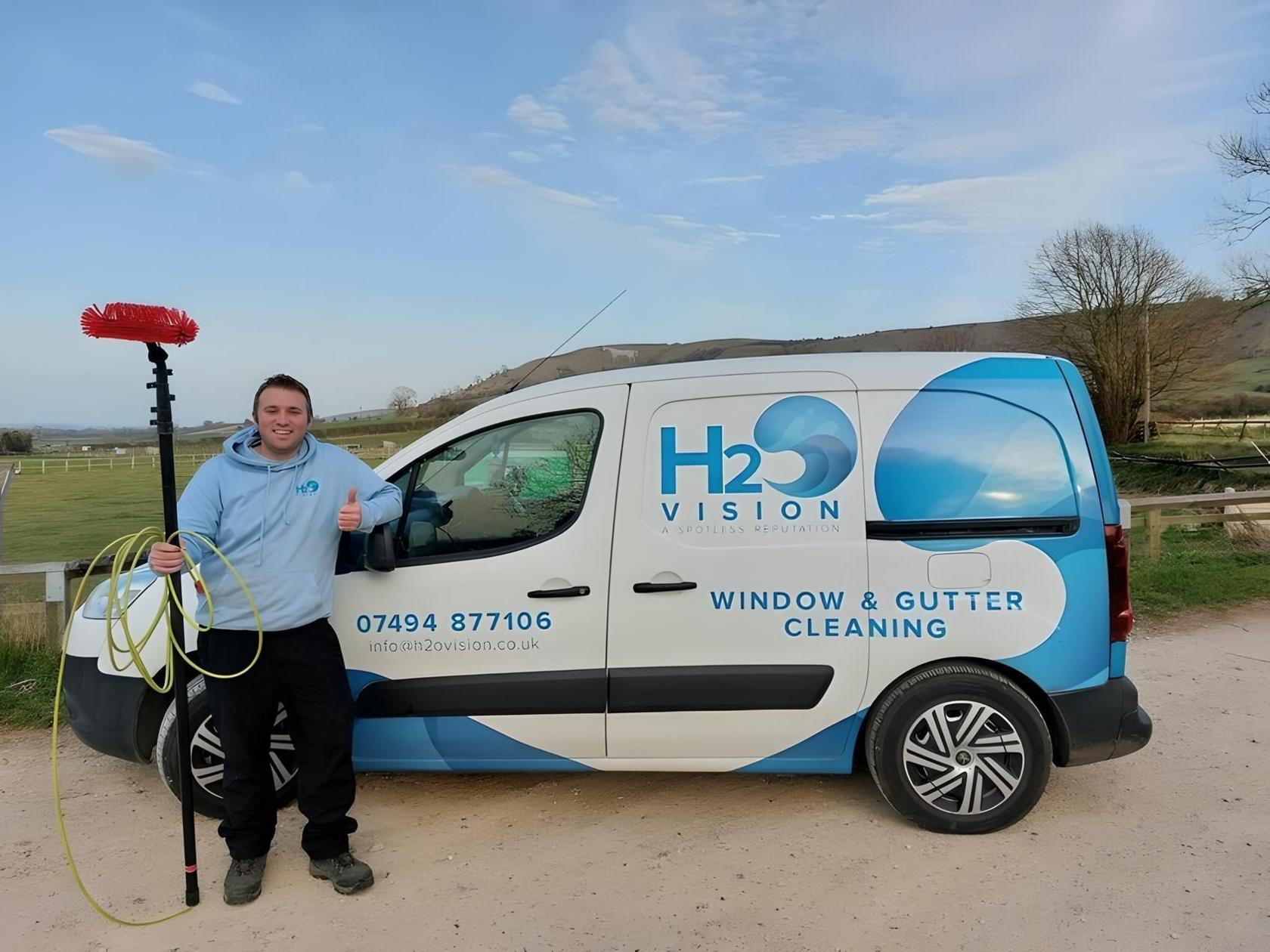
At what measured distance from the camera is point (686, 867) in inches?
116

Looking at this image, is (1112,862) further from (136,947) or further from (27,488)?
(27,488)

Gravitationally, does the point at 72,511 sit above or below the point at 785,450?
below

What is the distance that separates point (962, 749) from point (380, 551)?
2385mm

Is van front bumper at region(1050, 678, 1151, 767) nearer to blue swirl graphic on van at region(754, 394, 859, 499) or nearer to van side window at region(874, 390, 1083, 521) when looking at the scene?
van side window at region(874, 390, 1083, 521)

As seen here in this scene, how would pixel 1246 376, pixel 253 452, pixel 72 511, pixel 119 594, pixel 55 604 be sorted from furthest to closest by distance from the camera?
pixel 1246 376
pixel 72 511
pixel 55 604
pixel 119 594
pixel 253 452

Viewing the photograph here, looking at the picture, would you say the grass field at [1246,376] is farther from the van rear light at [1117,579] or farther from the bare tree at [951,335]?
the van rear light at [1117,579]

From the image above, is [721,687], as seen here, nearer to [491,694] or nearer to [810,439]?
[491,694]

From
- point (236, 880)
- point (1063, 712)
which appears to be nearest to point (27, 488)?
point (236, 880)

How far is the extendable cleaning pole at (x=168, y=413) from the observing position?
244 cm

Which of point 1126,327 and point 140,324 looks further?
point 1126,327

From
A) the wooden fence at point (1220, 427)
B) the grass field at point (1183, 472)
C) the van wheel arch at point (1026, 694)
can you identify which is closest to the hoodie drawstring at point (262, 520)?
the van wheel arch at point (1026, 694)

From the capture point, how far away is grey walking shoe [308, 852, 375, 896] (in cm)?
282

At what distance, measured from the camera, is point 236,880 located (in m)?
2.80

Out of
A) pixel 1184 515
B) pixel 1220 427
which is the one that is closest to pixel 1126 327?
pixel 1220 427
